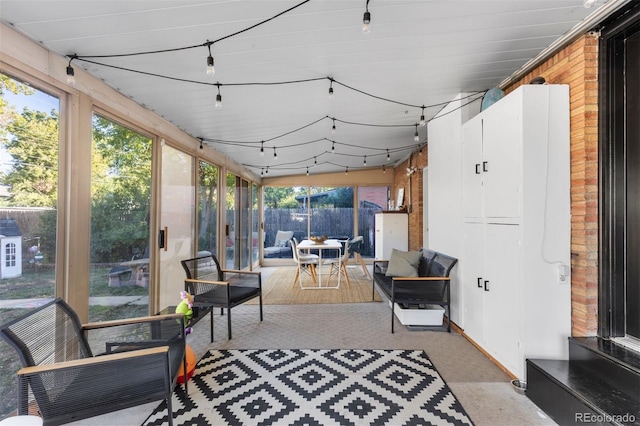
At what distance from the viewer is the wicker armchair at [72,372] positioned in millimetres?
1355

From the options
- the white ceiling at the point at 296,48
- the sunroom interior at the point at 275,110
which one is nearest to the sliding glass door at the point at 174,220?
the sunroom interior at the point at 275,110

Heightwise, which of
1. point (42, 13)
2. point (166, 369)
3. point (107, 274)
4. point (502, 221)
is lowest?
point (166, 369)

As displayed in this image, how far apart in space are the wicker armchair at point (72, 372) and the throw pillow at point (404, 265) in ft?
8.89

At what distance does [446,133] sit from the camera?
3.46 metres

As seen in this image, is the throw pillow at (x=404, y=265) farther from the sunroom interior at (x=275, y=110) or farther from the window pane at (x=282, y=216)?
the window pane at (x=282, y=216)

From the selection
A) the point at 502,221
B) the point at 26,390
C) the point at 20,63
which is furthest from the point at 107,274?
the point at 502,221

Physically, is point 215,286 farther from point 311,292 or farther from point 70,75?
point 70,75

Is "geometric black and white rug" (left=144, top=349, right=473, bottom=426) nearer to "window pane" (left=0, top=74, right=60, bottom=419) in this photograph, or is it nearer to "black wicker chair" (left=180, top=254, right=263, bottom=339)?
"black wicker chair" (left=180, top=254, right=263, bottom=339)

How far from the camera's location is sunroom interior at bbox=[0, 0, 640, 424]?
5.75ft

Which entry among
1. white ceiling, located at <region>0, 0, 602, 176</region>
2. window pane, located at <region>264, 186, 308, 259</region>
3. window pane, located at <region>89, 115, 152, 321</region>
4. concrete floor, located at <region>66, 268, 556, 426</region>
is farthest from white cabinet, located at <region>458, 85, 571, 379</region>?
window pane, located at <region>264, 186, 308, 259</region>

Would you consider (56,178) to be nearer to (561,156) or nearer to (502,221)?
(502,221)

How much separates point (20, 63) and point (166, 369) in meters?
2.01

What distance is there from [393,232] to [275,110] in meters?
3.62

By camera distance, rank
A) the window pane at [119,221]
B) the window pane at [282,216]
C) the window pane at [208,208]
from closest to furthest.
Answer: the window pane at [119,221], the window pane at [208,208], the window pane at [282,216]
